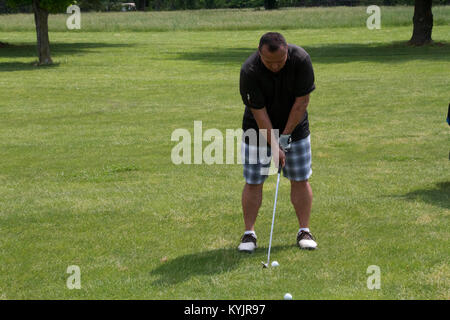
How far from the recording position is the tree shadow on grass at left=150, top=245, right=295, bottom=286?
5711 mm

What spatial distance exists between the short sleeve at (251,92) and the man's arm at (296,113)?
274 mm

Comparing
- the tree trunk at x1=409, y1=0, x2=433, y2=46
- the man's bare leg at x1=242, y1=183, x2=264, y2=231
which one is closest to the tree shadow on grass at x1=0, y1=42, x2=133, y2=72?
the tree trunk at x1=409, y1=0, x2=433, y2=46

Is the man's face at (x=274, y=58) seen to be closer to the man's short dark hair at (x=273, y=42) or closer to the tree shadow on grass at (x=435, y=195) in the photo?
the man's short dark hair at (x=273, y=42)

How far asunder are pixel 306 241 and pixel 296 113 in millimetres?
1257

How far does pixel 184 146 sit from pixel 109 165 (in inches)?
73.3

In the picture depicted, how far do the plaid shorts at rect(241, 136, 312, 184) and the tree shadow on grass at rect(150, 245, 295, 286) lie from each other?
0.67 metres

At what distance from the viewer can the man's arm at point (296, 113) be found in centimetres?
580

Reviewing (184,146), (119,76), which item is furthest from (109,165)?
(119,76)

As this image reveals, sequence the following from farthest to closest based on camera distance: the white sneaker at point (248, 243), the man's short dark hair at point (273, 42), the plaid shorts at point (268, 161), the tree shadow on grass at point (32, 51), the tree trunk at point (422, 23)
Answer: the tree trunk at point (422, 23) → the tree shadow on grass at point (32, 51) → the white sneaker at point (248, 243) → the plaid shorts at point (268, 161) → the man's short dark hair at point (273, 42)

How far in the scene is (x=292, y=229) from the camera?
707 centimetres

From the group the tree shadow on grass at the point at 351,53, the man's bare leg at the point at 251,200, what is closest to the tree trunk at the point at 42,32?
the tree shadow on grass at the point at 351,53

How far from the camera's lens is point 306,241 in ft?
20.7

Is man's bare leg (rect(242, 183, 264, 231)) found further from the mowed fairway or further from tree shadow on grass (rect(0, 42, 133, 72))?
tree shadow on grass (rect(0, 42, 133, 72))
